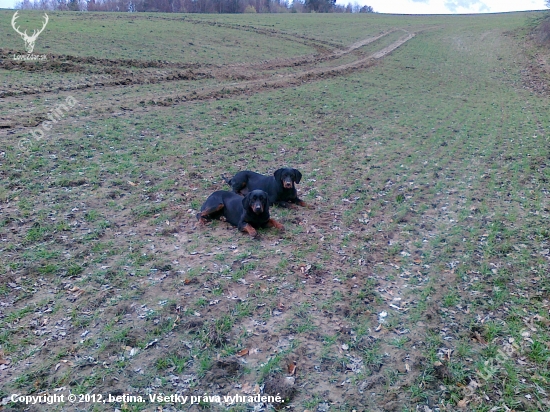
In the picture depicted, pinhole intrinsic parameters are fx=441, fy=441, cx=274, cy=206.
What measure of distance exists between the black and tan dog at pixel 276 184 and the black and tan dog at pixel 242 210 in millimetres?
879

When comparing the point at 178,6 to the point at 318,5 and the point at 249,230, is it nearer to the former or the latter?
the point at 318,5

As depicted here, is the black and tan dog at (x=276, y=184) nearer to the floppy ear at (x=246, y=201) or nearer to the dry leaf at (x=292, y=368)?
the floppy ear at (x=246, y=201)

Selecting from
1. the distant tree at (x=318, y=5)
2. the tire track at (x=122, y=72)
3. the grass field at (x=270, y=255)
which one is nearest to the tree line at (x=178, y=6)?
the distant tree at (x=318, y=5)

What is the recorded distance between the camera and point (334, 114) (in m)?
16.4

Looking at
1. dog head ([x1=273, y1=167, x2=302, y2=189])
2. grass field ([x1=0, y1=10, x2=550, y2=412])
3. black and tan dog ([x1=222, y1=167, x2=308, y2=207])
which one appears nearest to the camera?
grass field ([x1=0, y1=10, x2=550, y2=412])

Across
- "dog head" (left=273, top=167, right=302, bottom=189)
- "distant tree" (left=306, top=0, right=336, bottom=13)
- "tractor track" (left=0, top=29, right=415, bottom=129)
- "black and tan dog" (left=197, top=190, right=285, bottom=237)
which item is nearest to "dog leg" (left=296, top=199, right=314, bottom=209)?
"dog head" (left=273, top=167, right=302, bottom=189)

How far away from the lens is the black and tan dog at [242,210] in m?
7.38

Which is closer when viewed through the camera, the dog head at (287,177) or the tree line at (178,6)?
the dog head at (287,177)

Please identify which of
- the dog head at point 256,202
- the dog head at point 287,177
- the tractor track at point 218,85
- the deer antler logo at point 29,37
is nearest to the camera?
the dog head at point 256,202

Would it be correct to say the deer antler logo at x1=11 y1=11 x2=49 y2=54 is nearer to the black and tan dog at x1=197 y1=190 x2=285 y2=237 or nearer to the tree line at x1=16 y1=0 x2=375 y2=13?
the black and tan dog at x1=197 y1=190 x2=285 y2=237

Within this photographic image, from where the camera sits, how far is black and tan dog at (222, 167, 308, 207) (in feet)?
27.9

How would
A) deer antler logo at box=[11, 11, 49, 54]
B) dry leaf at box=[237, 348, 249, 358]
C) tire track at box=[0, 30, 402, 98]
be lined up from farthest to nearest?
deer antler logo at box=[11, 11, 49, 54] < tire track at box=[0, 30, 402, 98] < dry leaf at box=[237, 348, 249, 358]

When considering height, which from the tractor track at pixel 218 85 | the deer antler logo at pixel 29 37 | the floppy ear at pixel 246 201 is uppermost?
the deer antler logo at pixel 29 37

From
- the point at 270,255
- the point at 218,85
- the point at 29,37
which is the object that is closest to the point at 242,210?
the point at 270,255
